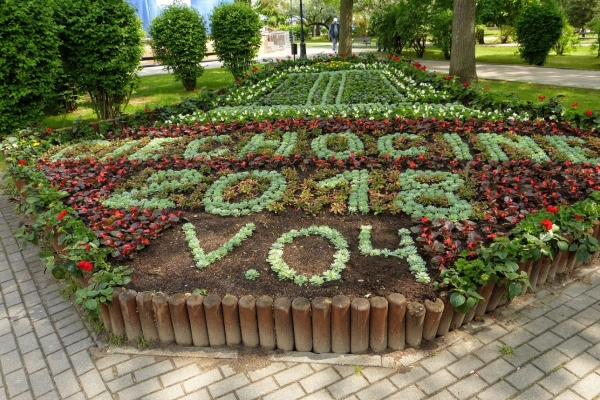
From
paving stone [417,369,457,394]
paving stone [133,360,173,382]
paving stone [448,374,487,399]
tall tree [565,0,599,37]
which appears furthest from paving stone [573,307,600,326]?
tall tree [565,0,599,37]

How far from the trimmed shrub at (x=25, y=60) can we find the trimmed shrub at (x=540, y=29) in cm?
1597

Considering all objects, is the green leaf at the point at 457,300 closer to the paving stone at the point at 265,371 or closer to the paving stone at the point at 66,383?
the paving stone at the point at 265,371

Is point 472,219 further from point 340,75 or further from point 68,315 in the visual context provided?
point 340,75

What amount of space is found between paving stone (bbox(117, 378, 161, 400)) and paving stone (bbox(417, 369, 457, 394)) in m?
1.69

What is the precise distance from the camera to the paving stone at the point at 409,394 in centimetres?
277

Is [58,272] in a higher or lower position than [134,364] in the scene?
higher

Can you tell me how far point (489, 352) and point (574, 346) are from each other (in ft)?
1.98

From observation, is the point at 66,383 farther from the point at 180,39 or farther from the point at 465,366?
the point at 180,39

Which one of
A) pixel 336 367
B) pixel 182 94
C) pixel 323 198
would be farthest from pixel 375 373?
pixel 182 94

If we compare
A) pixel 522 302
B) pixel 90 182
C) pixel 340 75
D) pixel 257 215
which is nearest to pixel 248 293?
pixel 257 215

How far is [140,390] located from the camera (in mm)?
2887

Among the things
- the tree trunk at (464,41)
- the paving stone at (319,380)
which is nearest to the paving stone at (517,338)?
the paving stone at (319,380)

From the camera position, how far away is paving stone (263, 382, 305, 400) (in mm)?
2797

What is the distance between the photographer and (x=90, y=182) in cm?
538
